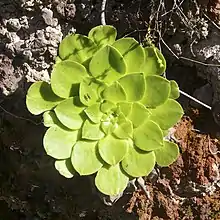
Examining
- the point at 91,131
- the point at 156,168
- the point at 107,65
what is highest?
the point at 107,65

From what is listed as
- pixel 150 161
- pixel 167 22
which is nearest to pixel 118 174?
pixel 150 161

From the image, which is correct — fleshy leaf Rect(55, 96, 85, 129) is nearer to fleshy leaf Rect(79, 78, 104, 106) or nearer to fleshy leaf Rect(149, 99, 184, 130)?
fleshy leaf Rect(79, 78, 104, 106)

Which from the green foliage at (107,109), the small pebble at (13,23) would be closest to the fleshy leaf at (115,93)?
the green foliage at (107,109)

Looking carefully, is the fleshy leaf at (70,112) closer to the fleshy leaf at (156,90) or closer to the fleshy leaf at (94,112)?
the fleshy leaf at (94,112)

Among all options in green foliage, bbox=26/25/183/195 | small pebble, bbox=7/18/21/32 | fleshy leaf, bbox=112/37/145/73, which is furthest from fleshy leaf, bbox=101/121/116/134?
small pebble, bbox=7/18/21/32

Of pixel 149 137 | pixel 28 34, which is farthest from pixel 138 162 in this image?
pixel 28 34

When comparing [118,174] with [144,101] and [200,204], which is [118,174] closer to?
[144,101]

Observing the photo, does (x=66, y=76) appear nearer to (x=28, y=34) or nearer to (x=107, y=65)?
(x=107, y=65)
